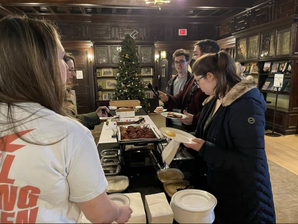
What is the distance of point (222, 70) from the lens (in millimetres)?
1334

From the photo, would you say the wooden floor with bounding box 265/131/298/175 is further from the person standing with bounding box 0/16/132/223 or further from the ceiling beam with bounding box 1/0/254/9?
the ceiling beam with bounding box 1/0/254/9

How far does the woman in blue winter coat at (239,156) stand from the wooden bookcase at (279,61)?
4.34 meters

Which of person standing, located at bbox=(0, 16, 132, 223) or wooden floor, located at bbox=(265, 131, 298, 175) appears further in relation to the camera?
wooden floor, located at bbox=(265, 131, 298, 175)

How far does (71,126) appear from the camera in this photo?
2.04 ft

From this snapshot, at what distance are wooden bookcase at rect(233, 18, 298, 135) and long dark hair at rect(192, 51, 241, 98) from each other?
424 centimetres

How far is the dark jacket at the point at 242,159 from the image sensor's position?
1.14m

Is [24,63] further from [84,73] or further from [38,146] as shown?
[84,73]

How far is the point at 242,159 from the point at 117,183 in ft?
2.36

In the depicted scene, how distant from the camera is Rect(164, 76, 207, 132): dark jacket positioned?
7.71 feet

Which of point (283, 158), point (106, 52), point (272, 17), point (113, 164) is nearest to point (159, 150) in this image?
point (113, 164)

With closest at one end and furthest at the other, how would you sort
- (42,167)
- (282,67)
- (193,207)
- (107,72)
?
(42,167)
(193,207)
(282,67)
(107,72)

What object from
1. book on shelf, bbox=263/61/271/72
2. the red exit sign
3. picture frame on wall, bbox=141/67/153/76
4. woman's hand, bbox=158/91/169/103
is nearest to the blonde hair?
woman's hand, bbox=158/91/169/103

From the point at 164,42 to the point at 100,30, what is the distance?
7.41ft

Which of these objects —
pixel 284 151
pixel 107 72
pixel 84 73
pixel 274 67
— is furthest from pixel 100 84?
pixel 284 151
